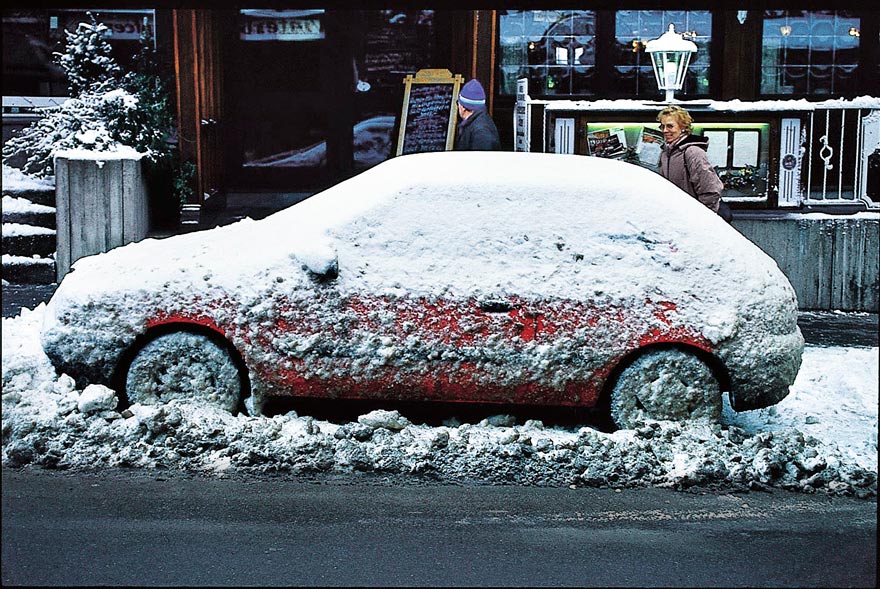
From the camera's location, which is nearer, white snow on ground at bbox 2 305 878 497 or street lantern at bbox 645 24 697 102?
white snow on ground at bbox 2 305 878 497

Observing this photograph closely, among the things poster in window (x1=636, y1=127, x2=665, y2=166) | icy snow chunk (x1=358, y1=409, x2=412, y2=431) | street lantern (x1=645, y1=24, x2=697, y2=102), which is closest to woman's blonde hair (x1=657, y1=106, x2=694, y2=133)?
poster in window (x1=636, y1=127, x2=665, y2=166)

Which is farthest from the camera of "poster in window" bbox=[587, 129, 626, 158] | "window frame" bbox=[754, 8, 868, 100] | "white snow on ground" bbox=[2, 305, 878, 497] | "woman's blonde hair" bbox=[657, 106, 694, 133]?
"window frame" bbox=[754, 8, 868, 100]

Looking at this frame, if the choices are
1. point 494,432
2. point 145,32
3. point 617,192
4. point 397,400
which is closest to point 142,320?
point 397,400

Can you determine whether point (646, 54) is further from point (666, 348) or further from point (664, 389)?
point (664, 389)

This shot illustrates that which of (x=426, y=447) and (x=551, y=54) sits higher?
(x=551, y=54)

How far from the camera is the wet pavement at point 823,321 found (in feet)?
33.0

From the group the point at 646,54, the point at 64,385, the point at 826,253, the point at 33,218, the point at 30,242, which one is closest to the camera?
the point at 64,385

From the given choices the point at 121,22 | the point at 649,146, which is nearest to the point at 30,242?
the point at 121,22

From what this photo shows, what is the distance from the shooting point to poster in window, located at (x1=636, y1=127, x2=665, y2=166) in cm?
1187

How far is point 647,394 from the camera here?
264 inches

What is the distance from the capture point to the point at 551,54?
14.6m

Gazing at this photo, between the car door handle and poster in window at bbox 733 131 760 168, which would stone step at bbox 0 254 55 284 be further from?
poster in window at bbox 733 131 760 168

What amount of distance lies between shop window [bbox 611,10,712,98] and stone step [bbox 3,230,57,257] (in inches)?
275

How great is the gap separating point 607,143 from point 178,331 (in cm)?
639
